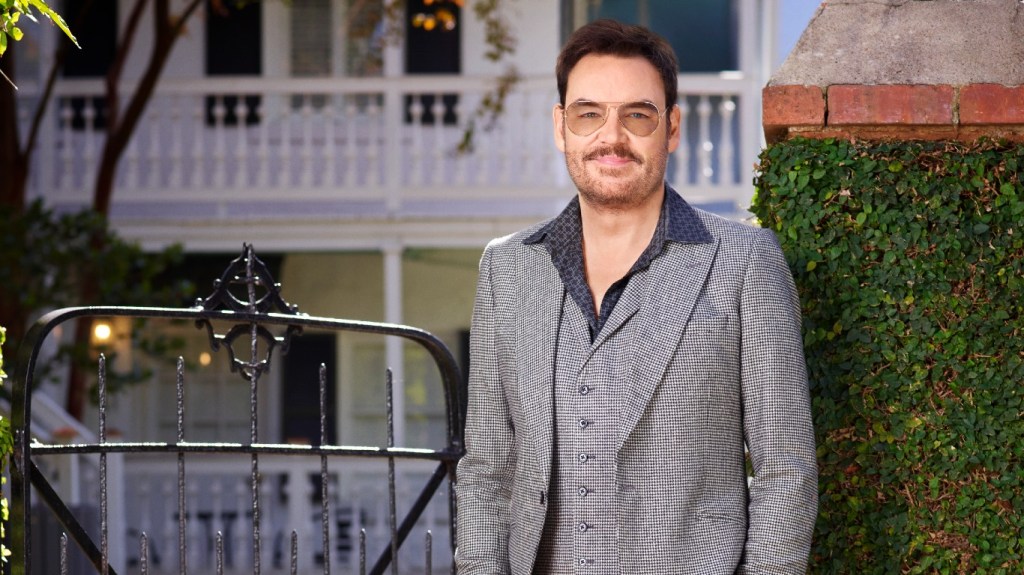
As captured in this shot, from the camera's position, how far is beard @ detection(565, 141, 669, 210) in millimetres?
2812

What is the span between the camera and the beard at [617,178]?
111 inches

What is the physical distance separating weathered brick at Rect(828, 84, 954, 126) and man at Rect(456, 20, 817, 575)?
518mm

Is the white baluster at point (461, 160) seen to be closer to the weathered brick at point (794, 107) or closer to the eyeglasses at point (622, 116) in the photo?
the weathered brick at point (794, 107)

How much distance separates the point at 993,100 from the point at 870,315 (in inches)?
21.9

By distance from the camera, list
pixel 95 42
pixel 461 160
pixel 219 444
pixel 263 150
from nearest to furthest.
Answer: pixel 219 444 → pixel 263 150 → pixel 461 160 → pixel 95 42

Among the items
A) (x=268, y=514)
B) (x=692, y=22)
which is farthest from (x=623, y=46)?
(x=692, y=22)

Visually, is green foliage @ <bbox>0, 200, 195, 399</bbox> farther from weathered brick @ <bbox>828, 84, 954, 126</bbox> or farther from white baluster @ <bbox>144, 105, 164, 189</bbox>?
weathered brick @ <bbox>828, 84, 954, 126</bbox>

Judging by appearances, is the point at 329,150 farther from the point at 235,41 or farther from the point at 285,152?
the point at 235,41

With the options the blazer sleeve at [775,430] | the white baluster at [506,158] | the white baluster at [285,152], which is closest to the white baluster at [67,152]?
the white baluster at [285,152]

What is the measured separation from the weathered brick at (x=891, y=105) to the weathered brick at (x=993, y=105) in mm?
35

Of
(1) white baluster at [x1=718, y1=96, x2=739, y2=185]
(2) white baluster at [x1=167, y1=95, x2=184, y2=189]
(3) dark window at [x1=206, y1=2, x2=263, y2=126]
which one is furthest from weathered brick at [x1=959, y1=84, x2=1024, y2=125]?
(3) dark window at [x1=206, y1=2, x2=263, y2=126]

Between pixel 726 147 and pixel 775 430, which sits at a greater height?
pixel 726 147

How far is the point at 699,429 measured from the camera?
271 centimetres

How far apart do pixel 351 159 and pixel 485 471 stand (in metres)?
8.81
